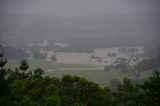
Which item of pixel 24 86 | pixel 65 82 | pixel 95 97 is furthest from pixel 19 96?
pixel 95 97

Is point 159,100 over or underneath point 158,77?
underneath

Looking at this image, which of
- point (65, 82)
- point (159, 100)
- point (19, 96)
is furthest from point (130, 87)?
point (159, 100)

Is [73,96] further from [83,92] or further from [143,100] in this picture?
[143,100]

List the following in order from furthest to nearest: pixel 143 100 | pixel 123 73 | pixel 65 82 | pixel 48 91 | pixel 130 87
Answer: pixel 123 73
pixel 130 87
pixel 65 82
pixel 48 91
pixel 143 100

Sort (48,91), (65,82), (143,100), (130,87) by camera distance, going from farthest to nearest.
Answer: (130,87) < (65,82) < (48,91) < (143,100)

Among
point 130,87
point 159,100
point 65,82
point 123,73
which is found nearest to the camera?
point 159,100

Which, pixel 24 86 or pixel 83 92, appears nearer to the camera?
pixel 83 92

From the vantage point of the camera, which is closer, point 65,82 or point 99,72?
point 65,82

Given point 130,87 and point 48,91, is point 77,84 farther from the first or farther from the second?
point 130,87

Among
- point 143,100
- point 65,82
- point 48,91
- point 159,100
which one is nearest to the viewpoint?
point 159,100
